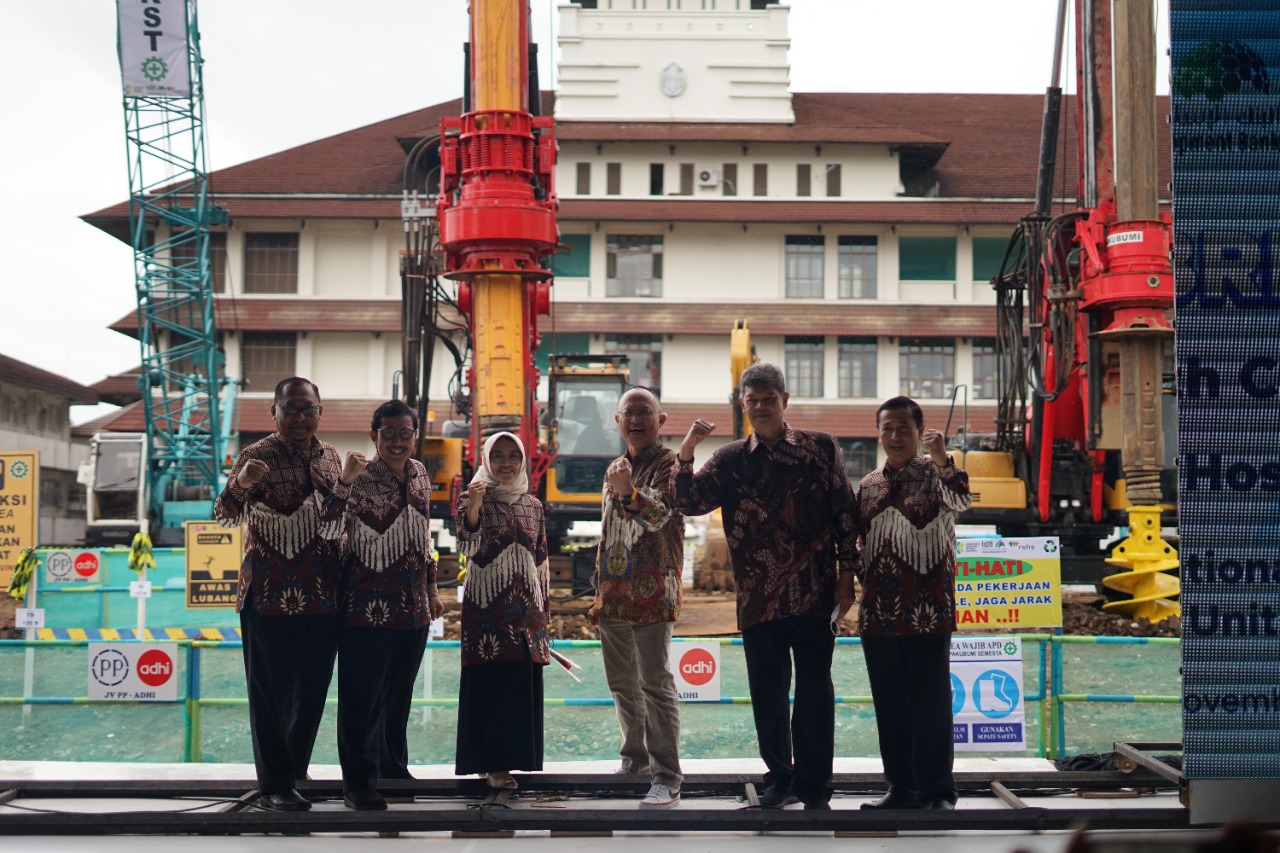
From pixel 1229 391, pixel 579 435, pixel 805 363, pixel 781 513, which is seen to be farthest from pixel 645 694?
pixel 805 363

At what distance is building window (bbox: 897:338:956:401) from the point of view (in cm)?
3316

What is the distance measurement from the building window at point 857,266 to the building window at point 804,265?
0.53 m

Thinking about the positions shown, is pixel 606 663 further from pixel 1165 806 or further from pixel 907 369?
pixel 907 369

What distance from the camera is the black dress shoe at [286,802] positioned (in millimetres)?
4949

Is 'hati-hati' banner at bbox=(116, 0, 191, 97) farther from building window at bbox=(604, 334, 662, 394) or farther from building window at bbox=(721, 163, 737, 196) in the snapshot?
building window at bbox=(721, 163, 737, 196)

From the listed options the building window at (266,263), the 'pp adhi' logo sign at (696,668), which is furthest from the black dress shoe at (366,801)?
the building window at (266,263)

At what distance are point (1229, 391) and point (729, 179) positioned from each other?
1190 inches

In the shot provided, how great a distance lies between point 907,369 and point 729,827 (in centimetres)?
2974

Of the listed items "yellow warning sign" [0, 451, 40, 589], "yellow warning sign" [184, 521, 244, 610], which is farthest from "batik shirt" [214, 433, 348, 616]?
"yellow warning sign" [0, 451, 40, 589]

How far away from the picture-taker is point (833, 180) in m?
34.0

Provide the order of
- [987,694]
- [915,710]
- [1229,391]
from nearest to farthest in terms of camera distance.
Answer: [1229,391] → [915,710] → [987,694]

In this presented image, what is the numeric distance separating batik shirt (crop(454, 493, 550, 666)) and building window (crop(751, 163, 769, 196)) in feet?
96.6

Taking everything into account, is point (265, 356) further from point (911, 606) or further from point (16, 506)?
point (911, 606)

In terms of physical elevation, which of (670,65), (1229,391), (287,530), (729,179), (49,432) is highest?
(670,65)
